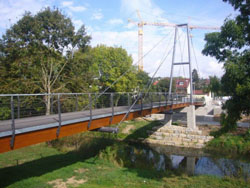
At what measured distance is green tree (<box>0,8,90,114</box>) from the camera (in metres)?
14.8

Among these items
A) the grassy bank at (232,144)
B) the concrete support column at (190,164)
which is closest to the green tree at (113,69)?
the grassy bank at (232,144)

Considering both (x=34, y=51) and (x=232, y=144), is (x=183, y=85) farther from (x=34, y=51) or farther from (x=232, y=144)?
(x=34, y=51)

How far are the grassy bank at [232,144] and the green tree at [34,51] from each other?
13.2 m

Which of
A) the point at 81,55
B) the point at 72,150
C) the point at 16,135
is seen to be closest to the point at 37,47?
the point at 81,55

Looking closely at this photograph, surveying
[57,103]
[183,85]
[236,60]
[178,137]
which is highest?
[183,85]

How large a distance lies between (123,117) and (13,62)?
8548 millimetres

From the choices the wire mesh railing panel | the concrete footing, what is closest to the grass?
the wire mesh railing panel

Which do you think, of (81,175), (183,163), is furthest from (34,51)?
(183,163)

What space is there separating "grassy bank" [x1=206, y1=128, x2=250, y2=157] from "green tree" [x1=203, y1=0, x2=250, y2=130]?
12.3 metres

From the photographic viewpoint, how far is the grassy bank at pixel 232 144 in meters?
17.2

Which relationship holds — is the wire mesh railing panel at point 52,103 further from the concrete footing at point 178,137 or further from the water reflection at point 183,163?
the concrete footing at point 178,137

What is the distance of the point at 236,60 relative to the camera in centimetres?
597

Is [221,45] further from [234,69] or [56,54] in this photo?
[56,54]

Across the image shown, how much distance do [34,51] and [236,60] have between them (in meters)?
12.9
